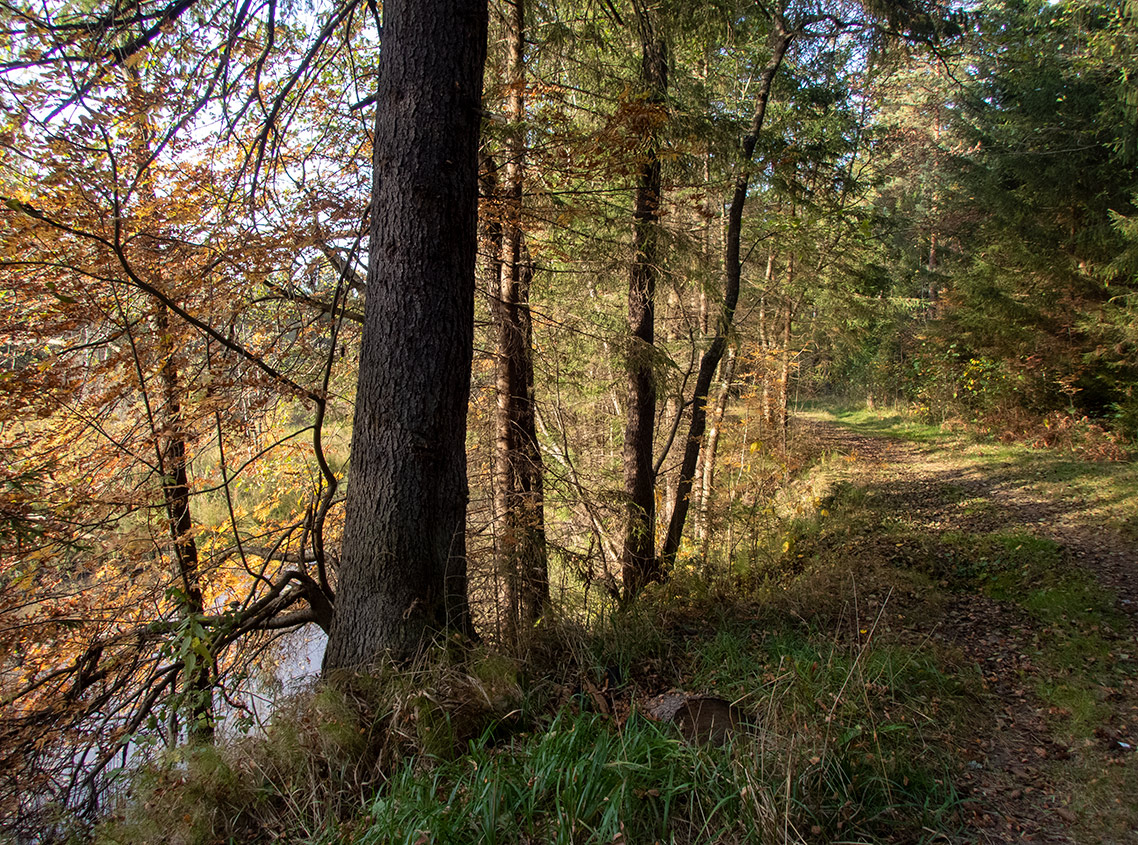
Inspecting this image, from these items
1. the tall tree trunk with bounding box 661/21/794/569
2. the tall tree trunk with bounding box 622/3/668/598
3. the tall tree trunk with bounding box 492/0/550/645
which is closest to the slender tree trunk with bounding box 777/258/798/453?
the tall tree trunk with bounding box 661/21/794/569

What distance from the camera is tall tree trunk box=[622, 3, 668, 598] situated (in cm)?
597

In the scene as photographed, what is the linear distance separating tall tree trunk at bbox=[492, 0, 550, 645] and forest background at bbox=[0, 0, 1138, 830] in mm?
39

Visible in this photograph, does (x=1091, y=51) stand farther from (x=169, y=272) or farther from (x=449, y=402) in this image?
(x=169, y=272)

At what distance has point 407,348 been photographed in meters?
3.27

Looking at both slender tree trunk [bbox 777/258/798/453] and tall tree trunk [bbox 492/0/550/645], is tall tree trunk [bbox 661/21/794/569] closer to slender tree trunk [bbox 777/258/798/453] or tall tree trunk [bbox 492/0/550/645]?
tall tree trunk [bbox 492/0/550/645]

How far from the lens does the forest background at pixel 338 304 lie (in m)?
3.54

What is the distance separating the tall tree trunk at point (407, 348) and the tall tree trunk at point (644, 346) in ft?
8.14

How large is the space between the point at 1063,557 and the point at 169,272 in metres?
9.14

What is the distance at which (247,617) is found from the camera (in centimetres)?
374

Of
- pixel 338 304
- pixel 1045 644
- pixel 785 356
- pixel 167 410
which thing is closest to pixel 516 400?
pixel 338 304

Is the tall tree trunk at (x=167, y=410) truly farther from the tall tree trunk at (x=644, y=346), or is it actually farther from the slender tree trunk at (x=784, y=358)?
the slender tree trunk at (x=784, y=358)

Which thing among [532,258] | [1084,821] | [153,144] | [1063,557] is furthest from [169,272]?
[1063,557]

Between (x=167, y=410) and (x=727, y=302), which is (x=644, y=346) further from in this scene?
(x=167, y=410)

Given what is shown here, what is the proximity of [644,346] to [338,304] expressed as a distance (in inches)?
121
